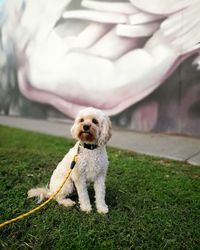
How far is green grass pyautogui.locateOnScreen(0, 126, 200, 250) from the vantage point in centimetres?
321

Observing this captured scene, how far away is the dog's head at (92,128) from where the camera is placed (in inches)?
132

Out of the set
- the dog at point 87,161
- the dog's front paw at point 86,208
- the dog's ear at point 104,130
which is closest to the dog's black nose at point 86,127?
the dog at point 87,161

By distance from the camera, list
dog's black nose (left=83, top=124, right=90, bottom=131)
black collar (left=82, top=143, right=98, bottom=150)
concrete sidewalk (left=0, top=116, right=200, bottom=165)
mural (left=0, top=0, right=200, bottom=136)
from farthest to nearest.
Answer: mural (left=0, top=0, right=200, bottom=136) < concrete sidewalk (left=0, top=116, right=200, bottom=165) < black collar (left=82, top=143, right=98, bottom=150) < dog's black nose (left=83, top=124, right=90, bottom=131)

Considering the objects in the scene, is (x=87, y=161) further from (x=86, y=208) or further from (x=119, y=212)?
(x=119, y=212)

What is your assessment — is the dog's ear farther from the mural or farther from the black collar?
the mural

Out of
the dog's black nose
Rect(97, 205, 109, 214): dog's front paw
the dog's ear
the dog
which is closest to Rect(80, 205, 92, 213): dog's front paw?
the dog

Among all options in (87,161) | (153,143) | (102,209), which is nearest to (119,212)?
(102,209)

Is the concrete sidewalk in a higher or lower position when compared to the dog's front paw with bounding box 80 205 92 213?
higher

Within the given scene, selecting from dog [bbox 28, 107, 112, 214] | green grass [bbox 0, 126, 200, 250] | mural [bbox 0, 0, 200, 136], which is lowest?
green grass [bbox 0, 126, 200, 250]

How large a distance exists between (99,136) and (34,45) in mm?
7745

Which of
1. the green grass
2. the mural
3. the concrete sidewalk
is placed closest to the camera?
the green grass

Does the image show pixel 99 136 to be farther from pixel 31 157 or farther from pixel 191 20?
pixel 191 20

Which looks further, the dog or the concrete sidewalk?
the concrete sidewalk

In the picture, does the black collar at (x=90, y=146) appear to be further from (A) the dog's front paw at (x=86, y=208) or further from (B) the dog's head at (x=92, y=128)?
(A) the dog's front paw at (x=86, y=208)
